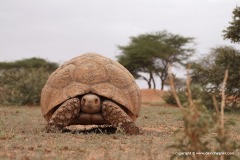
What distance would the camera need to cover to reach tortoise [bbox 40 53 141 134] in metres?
6.98

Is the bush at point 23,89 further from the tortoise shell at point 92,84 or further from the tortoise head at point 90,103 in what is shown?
the tortoise head at point 90,103

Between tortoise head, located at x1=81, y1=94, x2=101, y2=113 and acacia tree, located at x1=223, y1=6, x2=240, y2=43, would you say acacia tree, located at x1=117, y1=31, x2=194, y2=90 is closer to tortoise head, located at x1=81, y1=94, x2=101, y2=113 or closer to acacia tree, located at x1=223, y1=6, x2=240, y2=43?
acacia tree, located at x1=223, y1=6, x2=240, y2=43

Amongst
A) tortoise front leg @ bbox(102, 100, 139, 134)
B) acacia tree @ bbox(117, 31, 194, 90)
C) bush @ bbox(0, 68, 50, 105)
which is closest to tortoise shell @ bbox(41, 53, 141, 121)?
tortoise front leg @ bbox(102, 100, 139, 134)

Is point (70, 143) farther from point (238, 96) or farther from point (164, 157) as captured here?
point (238, 96)

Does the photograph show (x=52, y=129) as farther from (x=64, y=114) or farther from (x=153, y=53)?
(x=153, y=53)

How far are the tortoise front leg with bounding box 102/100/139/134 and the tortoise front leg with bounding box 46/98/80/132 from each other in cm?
43

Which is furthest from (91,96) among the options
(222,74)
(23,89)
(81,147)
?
(23,89)

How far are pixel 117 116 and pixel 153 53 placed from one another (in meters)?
31.1

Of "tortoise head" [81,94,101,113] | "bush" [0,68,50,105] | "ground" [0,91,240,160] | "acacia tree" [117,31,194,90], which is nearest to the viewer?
"ground" [0,91,240,160]

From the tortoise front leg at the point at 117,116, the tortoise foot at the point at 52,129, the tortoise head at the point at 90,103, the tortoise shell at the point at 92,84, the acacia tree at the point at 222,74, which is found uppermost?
the acacia tree at the point at 222,74

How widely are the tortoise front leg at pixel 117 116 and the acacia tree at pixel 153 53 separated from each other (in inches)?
1216

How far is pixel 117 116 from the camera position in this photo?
22.9 ft

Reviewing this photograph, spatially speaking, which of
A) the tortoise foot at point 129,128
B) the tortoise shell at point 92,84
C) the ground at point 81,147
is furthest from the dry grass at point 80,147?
the tortoise shell at point 92,84

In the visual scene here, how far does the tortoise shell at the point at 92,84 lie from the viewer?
7.05 meters
